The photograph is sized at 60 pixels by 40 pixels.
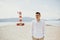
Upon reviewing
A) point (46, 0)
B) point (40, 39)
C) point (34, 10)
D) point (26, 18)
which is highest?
point (46, 0)

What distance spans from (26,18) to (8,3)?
0.38 metres


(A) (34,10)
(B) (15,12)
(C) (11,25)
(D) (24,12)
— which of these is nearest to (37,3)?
(A) (34,10)

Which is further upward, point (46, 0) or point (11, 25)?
point (46, 0)

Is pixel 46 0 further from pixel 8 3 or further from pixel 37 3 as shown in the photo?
pixel 8 3

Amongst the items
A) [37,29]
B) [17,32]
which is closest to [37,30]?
[37,29]

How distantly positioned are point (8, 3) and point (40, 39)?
765 millimetres

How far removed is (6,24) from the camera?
1.99 meters

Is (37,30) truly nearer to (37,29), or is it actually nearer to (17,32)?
(37,29)

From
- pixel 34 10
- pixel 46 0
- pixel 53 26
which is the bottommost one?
pixel 53 26

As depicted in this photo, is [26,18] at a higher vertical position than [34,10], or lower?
lower

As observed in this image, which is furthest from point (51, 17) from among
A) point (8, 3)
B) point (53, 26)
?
point (8, 3)

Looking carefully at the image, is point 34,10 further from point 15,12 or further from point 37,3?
point 15,12

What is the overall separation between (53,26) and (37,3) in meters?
0.45

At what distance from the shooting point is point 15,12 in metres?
2.01
